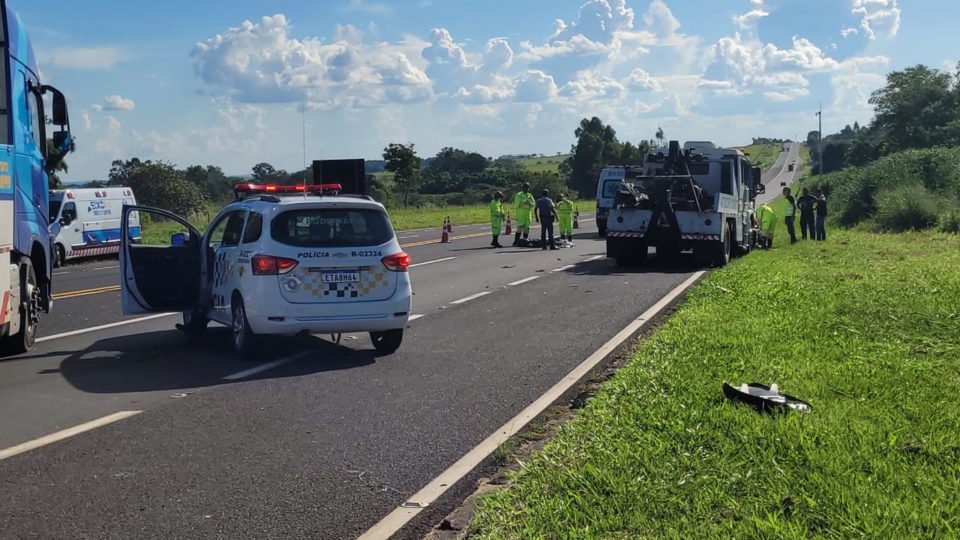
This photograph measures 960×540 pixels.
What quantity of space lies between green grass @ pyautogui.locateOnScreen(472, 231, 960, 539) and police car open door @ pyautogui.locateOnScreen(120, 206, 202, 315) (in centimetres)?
534

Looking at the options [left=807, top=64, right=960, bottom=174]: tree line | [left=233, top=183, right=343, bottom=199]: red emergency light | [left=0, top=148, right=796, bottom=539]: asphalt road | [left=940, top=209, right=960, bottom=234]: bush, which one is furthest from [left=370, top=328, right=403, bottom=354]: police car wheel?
[left=807, top=64, right=960, bottom=174]: tree line

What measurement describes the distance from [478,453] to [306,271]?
4120 millimetres

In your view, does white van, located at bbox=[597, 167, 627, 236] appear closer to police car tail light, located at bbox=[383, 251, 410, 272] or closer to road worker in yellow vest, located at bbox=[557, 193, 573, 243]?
road worker in yellow vest, located at bbox=[557, 193, 573, 243]

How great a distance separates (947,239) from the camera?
26.4 m

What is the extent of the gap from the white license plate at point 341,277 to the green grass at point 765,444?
118 inches

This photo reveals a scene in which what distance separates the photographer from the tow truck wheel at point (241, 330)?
1014 centimetres

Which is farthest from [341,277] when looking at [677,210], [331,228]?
[677,210]

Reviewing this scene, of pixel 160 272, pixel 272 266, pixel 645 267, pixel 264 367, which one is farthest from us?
pixel 645 267

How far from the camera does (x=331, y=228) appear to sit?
33.7 feet

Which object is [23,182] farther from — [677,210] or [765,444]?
[677,210]

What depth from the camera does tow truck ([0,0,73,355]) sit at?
9734mm

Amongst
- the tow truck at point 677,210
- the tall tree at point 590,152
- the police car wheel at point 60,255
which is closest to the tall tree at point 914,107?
the tall tree at point 590,152

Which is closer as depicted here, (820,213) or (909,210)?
(820,213)

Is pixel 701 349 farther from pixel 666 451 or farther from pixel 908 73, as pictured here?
pixel 908 73
